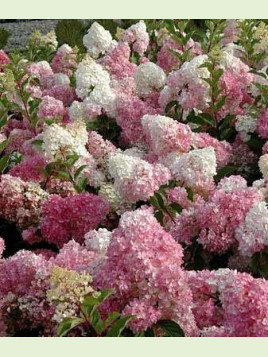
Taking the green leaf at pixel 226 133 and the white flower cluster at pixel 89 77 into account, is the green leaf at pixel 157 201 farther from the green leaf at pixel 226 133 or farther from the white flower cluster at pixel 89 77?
the white flower cluster at pixel 89 77

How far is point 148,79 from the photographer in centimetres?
384

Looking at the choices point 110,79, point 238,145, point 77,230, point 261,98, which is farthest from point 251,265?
point 110,79

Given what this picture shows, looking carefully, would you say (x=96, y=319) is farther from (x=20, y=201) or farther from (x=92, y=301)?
(x=20, y=201)

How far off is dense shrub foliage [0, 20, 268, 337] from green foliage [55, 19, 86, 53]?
225cm

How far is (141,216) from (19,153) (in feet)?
5.11

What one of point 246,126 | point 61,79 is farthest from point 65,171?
point 61,79

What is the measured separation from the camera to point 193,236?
258 centimetres

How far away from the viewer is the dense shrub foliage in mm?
2012

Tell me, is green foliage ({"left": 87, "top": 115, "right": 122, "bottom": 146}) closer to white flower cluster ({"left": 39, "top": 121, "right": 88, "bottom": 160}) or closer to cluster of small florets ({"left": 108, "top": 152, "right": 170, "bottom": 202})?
white flower cluster ({"left": 39, "top": 121, "right": 88, "bottom": 160})

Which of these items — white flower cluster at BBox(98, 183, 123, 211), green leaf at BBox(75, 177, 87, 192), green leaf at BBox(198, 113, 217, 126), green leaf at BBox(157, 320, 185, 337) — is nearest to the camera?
green leaf at BBox(157, 320, 185, 337)

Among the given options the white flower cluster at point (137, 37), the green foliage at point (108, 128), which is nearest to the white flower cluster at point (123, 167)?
the green foliage at point (108, 128)

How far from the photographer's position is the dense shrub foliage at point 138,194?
2.01 m

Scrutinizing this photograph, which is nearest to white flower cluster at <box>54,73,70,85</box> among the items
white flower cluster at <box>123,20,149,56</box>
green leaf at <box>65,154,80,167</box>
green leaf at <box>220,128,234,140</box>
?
white flower cluster at <box>123,20,149,56</box>

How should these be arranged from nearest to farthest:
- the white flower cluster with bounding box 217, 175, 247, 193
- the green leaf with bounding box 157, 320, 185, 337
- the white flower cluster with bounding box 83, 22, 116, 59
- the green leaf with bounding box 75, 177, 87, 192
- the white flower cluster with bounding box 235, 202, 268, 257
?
1. the green leaf with bounding box 157, 320, 185, 337
2. the white flower cluster with bounding box 235, 202, 268, 257
3. the white flower cluster with bounding box 217, 175, 247, 193
4. the green leaf with bounding box 75, 177, 87, 192
5. the white flower cluster with bounding box 83, 22, 116, 59
